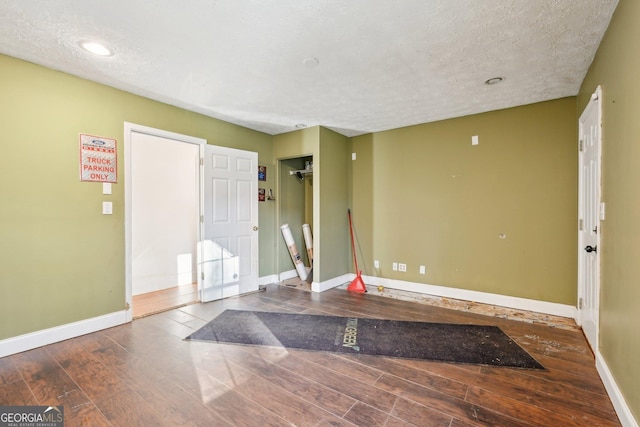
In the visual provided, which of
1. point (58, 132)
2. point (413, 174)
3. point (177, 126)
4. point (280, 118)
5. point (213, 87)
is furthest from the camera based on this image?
point (413, 174)

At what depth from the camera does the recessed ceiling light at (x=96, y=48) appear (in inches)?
88.9

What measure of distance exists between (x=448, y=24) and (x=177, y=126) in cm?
313

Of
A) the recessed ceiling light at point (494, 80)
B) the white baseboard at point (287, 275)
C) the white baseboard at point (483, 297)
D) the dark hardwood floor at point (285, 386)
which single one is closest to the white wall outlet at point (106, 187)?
the dark hardwood floor at point (285, 386)

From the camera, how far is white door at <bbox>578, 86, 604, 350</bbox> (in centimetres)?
227

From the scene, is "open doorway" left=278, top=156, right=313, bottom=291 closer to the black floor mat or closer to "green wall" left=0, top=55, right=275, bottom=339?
the black floor mat

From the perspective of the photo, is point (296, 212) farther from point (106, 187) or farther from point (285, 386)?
point (285, 386)

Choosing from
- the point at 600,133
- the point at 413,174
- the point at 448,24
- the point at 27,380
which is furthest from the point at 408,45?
the point at 27,380

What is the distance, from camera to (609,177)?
78.7 inches

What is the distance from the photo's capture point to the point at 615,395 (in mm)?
1758

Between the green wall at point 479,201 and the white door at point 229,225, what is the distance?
6.04ft

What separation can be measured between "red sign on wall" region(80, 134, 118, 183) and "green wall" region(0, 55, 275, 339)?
0.05 metres

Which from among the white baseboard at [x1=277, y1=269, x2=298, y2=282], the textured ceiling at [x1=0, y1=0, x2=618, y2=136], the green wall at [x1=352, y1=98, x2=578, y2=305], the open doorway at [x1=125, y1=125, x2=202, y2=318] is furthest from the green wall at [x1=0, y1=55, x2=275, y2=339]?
the green wall at [x1=352, y1=98, x2=578, y2=305]

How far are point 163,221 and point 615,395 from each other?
5199mm

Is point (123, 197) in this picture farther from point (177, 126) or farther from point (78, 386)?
point (78, 386)
